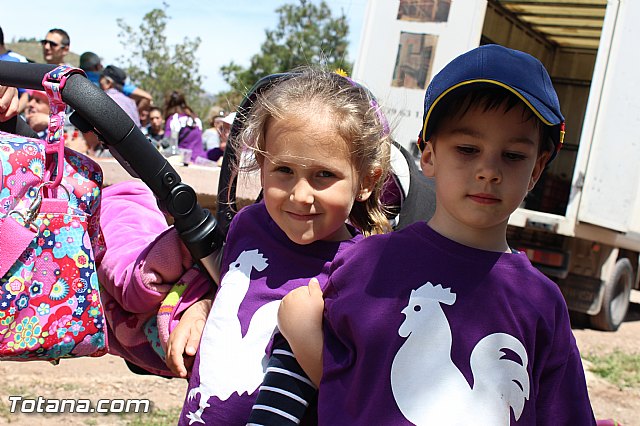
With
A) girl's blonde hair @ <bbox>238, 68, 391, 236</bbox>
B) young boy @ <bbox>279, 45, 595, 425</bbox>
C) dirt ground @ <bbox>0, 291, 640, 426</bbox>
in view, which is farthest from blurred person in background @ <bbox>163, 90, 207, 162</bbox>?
young boy @ <bbox>279, 45, 595, 425</bbox>

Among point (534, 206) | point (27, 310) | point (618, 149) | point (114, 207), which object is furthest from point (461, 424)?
point (534, 206)

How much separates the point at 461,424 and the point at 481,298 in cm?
23

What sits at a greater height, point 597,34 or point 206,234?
point 597,34

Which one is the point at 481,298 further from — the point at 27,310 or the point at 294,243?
the point at 27,310

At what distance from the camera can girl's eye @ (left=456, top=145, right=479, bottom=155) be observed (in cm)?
162

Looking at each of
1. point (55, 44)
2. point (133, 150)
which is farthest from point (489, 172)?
point (55, 44)

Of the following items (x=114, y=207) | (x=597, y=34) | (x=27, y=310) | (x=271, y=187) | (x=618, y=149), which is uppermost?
(x=597, y=34)

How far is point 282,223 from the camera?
6.21 ft

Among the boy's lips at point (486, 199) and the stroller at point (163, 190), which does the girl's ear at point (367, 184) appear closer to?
the stroller at point (163, 190)

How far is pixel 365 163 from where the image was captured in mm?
1995

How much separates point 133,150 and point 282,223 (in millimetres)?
373

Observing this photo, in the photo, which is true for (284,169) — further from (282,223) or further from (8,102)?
(8,102)

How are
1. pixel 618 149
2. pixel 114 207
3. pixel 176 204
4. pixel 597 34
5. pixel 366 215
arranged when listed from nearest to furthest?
pixel 176 204, pixel 366 215, pixel 114 207, pixel 618 149, pixel 597 34

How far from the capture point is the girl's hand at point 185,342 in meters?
1.94
